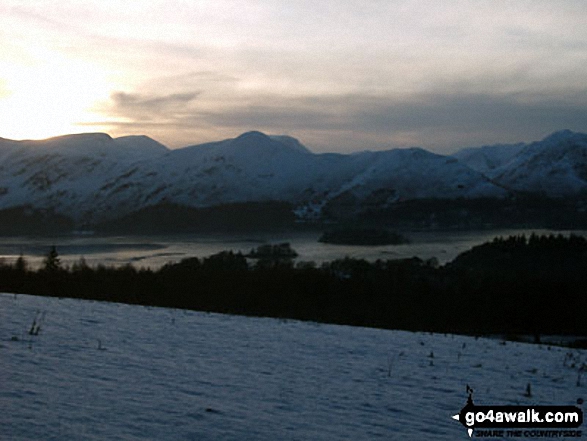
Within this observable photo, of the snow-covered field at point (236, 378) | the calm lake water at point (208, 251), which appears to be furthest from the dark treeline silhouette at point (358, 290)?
the snow-covered field at point (236, 378)

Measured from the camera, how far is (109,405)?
6465 millimetres

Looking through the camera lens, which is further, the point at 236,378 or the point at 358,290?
the point at 358,290

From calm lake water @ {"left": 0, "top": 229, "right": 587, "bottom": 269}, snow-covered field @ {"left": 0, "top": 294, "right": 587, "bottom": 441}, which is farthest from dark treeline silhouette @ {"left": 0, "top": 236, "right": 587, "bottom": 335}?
snow-covered field @ {"left": 0, "top": 294, "right": 587, "bottom": 441}

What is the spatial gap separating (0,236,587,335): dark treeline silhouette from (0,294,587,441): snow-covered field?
138 feet

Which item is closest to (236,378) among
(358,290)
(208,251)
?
(358,290)

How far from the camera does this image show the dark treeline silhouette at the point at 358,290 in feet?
192

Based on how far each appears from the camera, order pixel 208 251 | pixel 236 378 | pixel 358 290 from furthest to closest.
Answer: pixel 208 251
pixel 358 290
pixel 236 378

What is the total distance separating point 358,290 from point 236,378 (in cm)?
5840

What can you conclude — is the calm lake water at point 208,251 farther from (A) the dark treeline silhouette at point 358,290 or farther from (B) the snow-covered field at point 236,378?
(B) the snow-covered field at point 236,378

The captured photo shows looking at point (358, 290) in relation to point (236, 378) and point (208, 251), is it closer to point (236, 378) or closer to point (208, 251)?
point (208, 251)

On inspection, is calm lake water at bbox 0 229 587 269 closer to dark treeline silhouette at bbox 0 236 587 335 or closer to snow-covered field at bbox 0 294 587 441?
dark treeline silhouette at bbox 0 236 587 335

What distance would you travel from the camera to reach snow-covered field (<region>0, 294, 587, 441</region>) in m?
6.18

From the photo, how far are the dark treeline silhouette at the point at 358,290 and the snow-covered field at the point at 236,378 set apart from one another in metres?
42.1

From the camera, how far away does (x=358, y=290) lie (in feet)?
218
